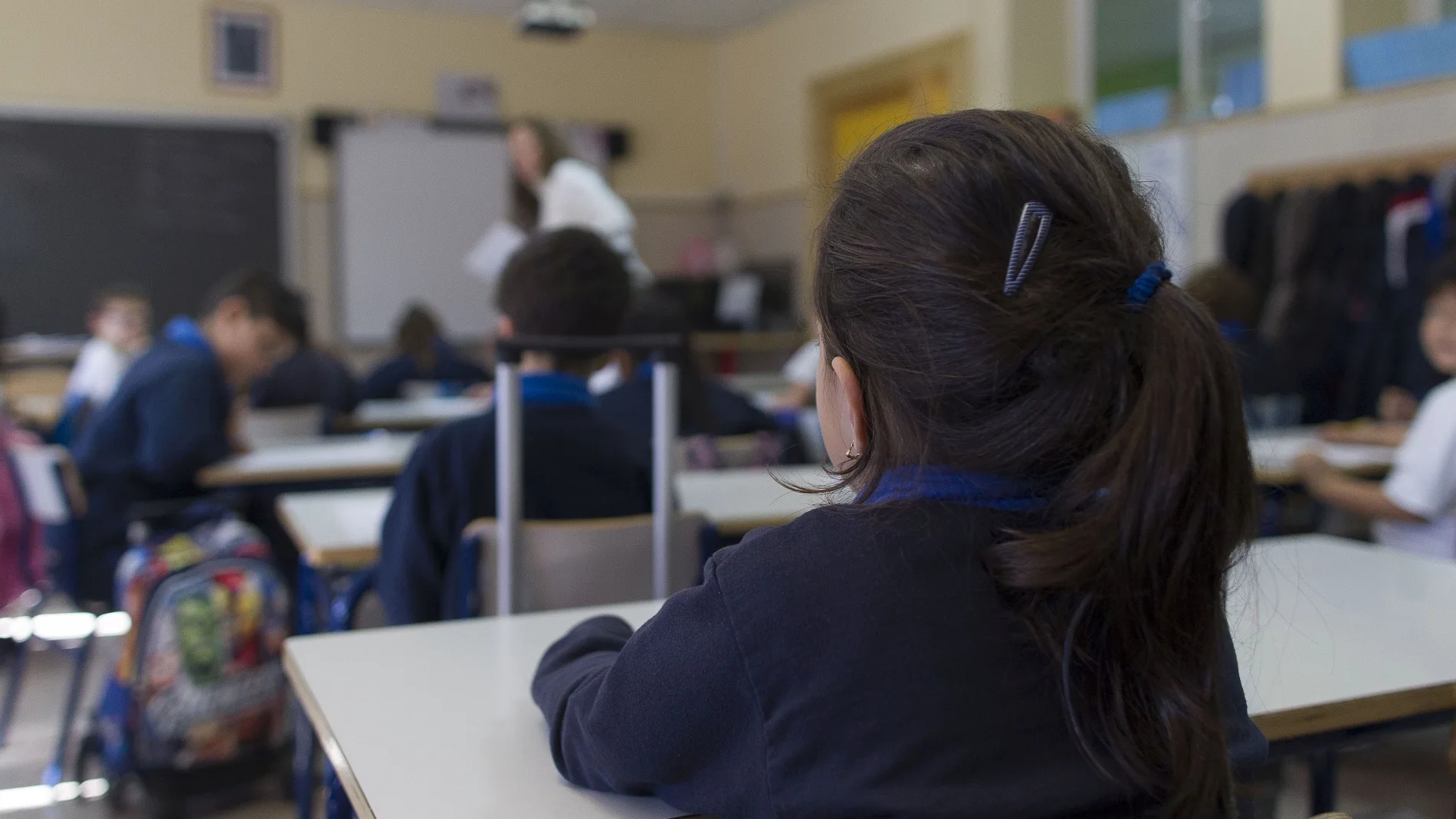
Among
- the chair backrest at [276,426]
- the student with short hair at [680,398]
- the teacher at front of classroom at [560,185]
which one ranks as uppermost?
the teacher at front of classroom at [560,185]

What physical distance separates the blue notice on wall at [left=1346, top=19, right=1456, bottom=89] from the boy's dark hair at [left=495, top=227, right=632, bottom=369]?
3.79m

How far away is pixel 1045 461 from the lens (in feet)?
2.42

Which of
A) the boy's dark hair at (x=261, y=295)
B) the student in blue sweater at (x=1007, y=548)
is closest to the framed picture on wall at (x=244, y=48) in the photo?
the boy's dark hair at (x=261, y=295)

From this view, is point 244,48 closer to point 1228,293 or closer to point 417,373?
point 417,373

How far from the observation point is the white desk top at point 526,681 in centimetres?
93

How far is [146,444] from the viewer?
2760 mm

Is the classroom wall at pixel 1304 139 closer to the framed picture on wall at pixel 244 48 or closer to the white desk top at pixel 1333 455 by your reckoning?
the white desk top at pixel 1333 455

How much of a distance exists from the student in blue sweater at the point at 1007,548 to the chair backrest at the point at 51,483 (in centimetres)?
223

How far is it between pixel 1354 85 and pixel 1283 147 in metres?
0.35

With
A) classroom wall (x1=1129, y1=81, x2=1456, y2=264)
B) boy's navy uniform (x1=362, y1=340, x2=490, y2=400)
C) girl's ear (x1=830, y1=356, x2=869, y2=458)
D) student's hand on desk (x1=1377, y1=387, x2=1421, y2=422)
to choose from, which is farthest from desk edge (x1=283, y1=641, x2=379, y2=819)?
boy's navy uniform (x1=362, y1=340, x2=490, y2=400)

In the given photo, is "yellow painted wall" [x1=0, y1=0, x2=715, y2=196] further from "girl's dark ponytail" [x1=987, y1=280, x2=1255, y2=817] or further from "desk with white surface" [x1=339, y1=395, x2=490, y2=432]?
"girl's dark ponytail" [x1=987, y1=280, x2=1255, y2=817]

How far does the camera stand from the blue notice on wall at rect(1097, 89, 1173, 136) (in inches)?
221

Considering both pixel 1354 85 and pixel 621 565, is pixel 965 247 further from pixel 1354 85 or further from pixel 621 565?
pixel 1354 85

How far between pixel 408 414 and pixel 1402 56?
389 centimetres
